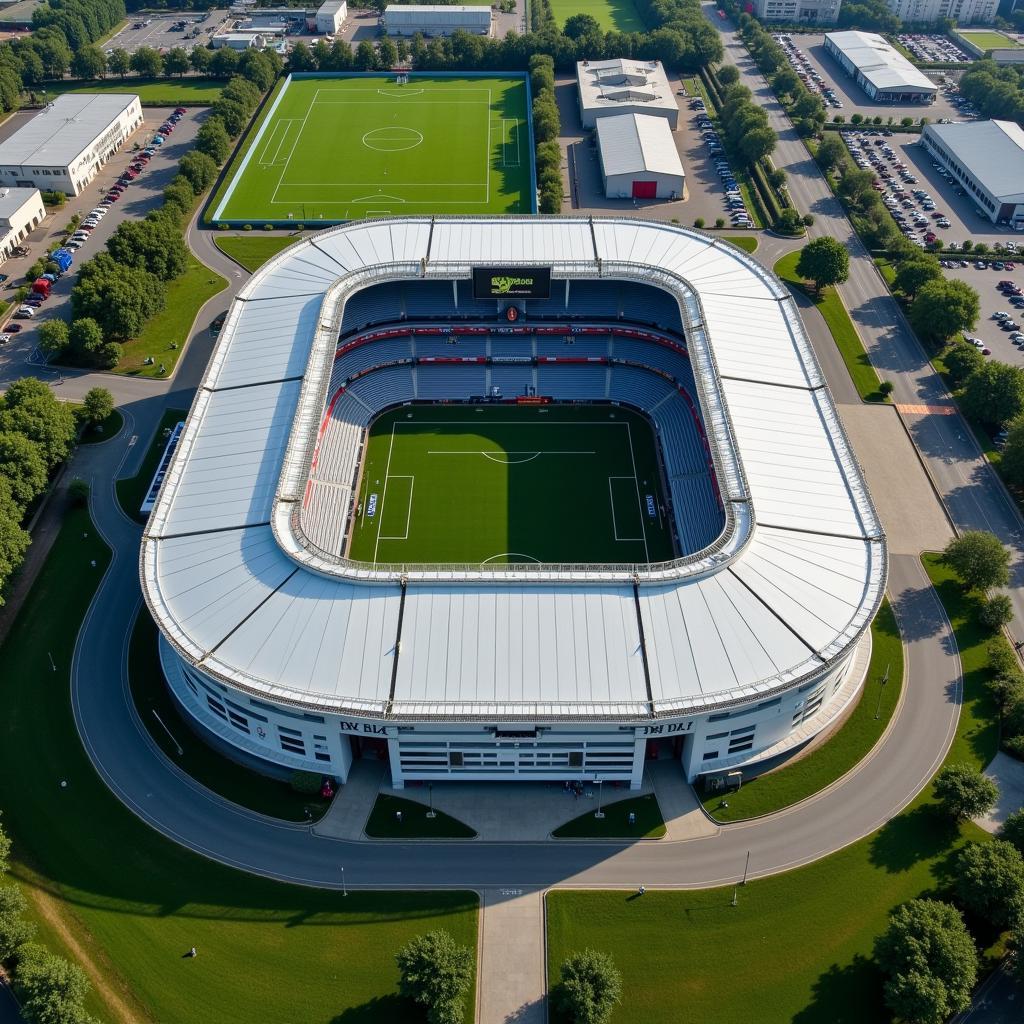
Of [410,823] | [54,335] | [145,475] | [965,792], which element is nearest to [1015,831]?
[965,792]

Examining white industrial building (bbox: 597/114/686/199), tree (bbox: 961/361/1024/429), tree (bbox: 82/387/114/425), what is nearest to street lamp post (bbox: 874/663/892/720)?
tree (bbox: 961/361/1024/429)

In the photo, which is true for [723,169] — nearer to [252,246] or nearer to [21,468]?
[252,246]

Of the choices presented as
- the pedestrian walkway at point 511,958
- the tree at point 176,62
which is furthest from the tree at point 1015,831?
the tree at point 176,62

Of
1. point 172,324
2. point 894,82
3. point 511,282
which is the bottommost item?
point 172,324

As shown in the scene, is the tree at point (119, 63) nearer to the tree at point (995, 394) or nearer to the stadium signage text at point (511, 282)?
the stadium signage text at point (511, 282)

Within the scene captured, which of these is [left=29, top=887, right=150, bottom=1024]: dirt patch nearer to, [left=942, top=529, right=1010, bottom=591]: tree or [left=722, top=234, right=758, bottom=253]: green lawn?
[left=942, top=529, right=1010, bottom=591]: tree
